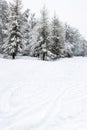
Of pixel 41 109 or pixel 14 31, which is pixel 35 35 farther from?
pixel 41 109

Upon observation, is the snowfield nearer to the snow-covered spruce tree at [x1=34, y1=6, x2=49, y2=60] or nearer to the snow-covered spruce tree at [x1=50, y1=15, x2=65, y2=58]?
the snow-covered spruce tree at [x1=34, y1=6, x2=49, y2=60]

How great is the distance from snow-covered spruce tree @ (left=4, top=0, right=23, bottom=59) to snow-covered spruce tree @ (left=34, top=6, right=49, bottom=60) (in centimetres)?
329

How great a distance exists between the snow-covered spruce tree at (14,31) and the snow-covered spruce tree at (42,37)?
3291 mm

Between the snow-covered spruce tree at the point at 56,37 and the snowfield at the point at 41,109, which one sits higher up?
the snow-covered spruce tree at the point at 56,37

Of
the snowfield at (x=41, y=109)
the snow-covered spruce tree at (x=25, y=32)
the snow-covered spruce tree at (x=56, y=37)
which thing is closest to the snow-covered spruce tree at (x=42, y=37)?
the snow-covered spruce tree at (x=25, y=32)

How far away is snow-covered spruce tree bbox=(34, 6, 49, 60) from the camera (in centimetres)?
3126

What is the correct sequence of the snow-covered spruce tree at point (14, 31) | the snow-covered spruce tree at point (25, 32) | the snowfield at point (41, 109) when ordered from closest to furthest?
the snowfield at point (41, 109) → the snow-covered spruce tree at point (14, 31) → the snow-covered spruce tree at point (25, 32)

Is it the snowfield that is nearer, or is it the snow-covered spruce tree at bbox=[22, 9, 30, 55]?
the snowfield

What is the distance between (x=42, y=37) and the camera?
3144 centimetres

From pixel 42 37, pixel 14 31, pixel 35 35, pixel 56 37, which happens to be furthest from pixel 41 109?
pixel 56 37

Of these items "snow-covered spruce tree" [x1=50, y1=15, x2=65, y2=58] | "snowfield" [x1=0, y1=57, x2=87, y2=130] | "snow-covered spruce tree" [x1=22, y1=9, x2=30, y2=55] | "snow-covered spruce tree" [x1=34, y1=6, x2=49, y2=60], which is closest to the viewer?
"snowfield" [x1=0, y1=57, x2=87, y2=130]

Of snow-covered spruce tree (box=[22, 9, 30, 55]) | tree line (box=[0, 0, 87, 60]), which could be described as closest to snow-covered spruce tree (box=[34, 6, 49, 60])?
tree line (box=[0, 0, 87, 60])

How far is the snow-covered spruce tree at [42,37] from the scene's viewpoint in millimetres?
31263

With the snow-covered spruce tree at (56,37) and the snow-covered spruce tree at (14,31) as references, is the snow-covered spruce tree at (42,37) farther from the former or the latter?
the snow-covered spruce tree at (14,31)
